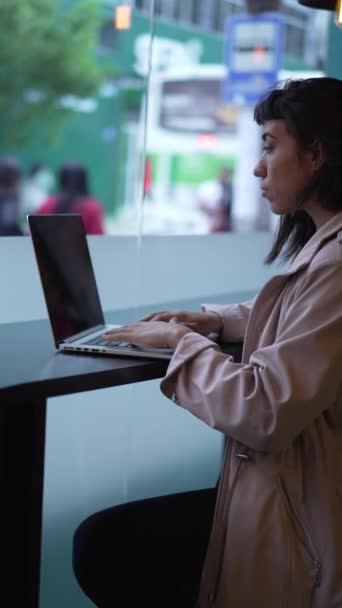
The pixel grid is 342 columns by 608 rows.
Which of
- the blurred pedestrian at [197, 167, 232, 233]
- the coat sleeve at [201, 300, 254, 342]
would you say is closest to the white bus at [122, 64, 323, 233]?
the blurred pedestrian at [197, 167, 232, 233]

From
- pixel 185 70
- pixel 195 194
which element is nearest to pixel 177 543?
pixel 185 70

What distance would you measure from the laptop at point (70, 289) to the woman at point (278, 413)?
0.06 metres

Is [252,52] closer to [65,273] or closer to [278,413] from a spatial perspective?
[65,273]

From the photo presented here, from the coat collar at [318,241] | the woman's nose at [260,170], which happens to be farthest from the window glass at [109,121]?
the coat collar at [318,241]

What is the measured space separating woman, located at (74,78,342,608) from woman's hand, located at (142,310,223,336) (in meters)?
0.16

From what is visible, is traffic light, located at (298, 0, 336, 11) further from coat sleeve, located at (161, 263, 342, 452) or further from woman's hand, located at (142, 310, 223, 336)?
coat sleeve, located at (161, 263, 342, 452)

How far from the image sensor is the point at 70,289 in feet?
5.32

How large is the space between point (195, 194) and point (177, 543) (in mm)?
11868

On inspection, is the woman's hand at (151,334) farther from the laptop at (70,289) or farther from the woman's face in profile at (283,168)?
the woman's face in profile at (283,168)

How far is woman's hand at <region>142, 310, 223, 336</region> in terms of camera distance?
5.61 feet

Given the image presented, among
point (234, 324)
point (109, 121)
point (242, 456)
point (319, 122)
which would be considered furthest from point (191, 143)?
point (242, 456)

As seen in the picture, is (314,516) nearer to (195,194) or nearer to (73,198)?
(73,198)

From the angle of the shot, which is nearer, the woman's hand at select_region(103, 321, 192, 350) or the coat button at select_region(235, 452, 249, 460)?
the coat button at select_region(235, 452, 249, 460)

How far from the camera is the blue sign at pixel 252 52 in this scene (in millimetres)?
6445
